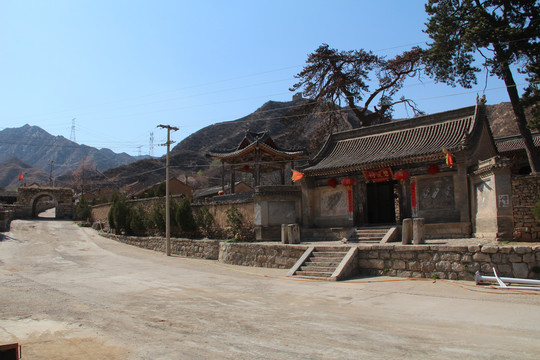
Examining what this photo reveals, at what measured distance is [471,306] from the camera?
837cm

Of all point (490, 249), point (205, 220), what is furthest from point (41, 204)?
point (490, 249)

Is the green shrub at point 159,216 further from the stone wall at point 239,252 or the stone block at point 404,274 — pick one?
the stone block at point 404,274

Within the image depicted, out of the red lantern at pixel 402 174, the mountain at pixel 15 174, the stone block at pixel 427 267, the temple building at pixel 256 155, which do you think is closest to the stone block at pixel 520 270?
the stone block at pixel 427 267

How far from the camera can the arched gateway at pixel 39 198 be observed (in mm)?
42375

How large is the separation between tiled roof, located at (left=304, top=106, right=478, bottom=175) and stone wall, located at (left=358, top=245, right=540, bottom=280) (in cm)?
530

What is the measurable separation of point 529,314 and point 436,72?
17128 millimetres

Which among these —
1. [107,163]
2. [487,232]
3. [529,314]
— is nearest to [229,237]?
[487,232]

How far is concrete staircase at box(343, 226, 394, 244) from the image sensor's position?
53.2ft

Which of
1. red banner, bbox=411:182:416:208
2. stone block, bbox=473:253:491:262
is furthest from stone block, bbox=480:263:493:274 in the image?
red banner, bbox=411:182:416:208

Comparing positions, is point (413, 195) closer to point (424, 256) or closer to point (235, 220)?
point (424, 256)

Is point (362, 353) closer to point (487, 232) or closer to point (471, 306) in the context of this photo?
point (471, 306)

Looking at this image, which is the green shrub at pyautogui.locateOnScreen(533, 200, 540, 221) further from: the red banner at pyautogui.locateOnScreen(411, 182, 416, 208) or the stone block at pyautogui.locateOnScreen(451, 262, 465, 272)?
the red banner at pyautogui.locateOnScreen(411, 182, 416, 208)

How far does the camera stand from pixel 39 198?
4419 centimetres

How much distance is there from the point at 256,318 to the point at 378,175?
11713mm
